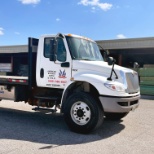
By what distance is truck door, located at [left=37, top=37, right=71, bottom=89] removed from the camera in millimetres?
6938

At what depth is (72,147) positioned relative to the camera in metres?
5.28

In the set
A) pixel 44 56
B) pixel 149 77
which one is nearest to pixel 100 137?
pixel 44 56

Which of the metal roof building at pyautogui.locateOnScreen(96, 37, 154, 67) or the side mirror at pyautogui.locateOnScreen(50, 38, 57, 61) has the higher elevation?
the metal roof building at pyautogui.locateOnScreen(96, 37, 154, 67)

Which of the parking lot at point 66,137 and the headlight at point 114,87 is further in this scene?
the headlight at point 114,87

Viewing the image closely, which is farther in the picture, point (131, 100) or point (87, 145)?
point (131, 100)

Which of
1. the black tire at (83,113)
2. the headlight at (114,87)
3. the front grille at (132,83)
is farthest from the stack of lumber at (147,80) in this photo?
the black tire at (83,113)

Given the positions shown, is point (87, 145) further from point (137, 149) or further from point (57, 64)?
point (57, 64)

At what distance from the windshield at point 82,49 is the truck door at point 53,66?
163mm

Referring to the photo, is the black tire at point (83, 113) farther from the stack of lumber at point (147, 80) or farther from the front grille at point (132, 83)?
the stack of lumber at point (147, 80)

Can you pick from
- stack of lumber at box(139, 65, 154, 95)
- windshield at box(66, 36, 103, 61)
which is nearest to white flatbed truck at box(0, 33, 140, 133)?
windshield at box(66, 36, 103, 61)

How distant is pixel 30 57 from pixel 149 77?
41.0ft

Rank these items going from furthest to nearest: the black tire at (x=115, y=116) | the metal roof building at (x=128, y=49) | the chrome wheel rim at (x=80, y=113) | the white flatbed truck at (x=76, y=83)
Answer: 1. the metal roof building at (x=128, y=49)
2. the black tire at (x=115, y=116)
3. the chrome wheel rim at (x=80, y=113)
4. the white flatbed truck at (x=76, y=83)

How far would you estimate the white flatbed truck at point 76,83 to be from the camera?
630 cm

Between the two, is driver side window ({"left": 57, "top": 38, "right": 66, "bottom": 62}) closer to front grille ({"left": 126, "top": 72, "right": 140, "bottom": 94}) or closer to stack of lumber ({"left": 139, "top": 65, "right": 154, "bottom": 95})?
front grille ({"left": 126, "top": 72, "right": 140, "bottom": 94})
